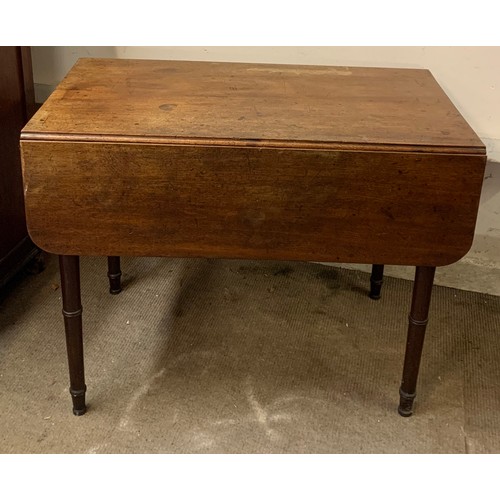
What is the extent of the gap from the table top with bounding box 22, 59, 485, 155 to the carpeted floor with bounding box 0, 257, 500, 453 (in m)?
0.66

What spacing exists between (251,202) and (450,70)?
852 mm

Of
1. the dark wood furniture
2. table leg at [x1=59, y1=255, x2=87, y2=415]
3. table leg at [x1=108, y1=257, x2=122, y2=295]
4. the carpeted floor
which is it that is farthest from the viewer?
table leg at [x1=108, y1=257, x2=122, y2=295]

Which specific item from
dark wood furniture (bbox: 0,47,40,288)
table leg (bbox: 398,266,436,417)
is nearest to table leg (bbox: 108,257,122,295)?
dark wood furniture (bbox: 0,47,40,288)

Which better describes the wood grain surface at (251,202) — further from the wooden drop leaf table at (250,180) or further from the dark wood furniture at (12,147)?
the dark wood furniture at (12,147)

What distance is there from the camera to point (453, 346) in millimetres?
1928

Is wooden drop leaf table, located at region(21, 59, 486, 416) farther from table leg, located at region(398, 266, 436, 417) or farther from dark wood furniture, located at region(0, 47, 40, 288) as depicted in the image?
dark wood furniture, located at region(0, 47, 40, 288)

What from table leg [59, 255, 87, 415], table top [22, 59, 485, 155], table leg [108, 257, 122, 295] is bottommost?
table leg [108, 257, 122, 295]

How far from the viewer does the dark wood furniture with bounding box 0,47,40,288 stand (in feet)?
6.06

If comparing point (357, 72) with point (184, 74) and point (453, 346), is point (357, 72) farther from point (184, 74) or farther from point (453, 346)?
point (453, 346)

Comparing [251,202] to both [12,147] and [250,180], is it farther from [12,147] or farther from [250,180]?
[12,147]

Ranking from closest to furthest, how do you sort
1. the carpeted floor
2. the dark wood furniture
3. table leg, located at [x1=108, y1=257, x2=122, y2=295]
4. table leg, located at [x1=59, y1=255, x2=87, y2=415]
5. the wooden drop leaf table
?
the wooden drop leaf table
table leg, located at [x1=59, y1=255, x2=87, y2=415]
the carpeted floor
the dark wood furniture
table leg, located at [x1=108, y1=257, x2=122, y2=295]

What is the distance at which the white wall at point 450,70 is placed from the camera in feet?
6.26

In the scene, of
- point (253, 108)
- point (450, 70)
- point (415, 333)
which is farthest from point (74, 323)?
point (450, 70)

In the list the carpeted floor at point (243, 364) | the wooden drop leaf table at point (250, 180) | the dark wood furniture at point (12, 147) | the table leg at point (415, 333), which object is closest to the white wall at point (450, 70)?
the carpeted floor at point (243, 364)
